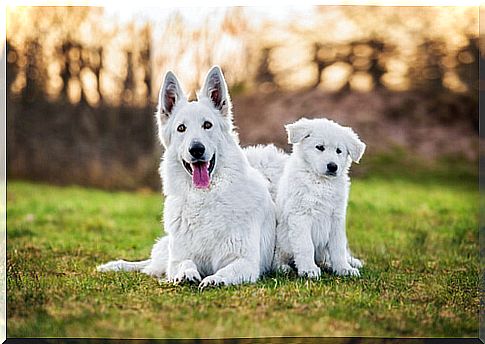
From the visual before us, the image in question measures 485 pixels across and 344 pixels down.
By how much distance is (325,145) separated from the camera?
5.07m

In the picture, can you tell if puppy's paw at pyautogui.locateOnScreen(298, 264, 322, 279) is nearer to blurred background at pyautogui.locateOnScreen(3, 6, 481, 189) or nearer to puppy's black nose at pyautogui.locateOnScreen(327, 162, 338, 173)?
puppy's black nose at pyautogui.locateOnScreen(327, 162, 338, 173)

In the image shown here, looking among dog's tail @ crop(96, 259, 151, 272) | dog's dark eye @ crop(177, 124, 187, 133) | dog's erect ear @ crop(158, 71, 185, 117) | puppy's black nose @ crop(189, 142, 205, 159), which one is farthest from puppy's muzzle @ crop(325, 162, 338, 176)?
dog's tail @ crop(96, 259, 151, 272)

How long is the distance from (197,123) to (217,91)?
1.08 feet

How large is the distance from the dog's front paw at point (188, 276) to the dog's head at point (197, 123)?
0.59 metres

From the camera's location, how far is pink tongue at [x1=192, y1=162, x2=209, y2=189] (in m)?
4.95

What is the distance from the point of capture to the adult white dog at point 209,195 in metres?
4.95

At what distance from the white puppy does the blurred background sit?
5.34 meters

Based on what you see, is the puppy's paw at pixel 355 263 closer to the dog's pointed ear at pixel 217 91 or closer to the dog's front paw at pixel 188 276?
the dog's front paw at pixel 188 276

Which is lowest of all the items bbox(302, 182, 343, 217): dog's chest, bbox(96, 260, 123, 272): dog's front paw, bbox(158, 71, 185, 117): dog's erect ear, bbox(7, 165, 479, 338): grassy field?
bbox(7, 165, 479, 338): grassy field

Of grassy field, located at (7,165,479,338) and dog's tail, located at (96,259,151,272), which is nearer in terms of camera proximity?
A: grassy field, located at (7,165,479,338)

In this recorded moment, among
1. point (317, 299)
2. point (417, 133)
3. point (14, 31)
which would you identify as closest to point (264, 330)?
point (317, 299)

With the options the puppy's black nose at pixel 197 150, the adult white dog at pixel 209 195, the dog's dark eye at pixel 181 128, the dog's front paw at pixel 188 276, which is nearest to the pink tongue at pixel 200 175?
the adult white dog at pixel 209 195

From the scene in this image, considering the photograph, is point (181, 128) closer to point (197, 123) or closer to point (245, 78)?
point (197, 123)

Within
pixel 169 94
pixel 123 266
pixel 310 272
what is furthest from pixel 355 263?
pixel 169 94
